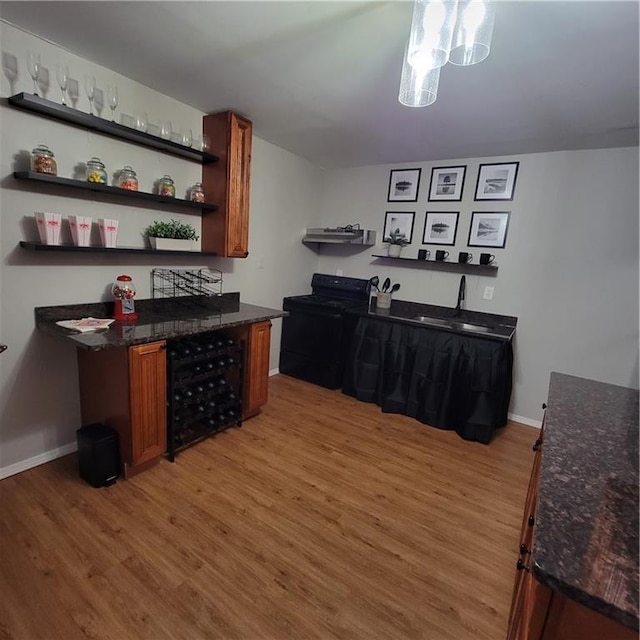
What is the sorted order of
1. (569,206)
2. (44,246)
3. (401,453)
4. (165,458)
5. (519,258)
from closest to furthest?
(44,246) < (165,458) < (401,453) < (569,206) < (519,258)

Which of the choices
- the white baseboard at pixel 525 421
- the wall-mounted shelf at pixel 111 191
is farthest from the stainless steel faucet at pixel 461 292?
the wall-mounted shelf at pixel 111 191

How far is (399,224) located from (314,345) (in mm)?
1528

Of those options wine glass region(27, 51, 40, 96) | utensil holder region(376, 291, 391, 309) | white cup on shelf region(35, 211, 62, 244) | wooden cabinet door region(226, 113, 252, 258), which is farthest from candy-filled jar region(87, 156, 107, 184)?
utensil holder region(376, 291, 391, 309)

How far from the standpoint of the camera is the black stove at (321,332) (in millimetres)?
3465

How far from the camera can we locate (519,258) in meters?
3.05

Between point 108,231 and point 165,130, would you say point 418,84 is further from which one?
point 108,231

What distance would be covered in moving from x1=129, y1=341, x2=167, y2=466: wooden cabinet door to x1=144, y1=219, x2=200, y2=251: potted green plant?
775 millimetres

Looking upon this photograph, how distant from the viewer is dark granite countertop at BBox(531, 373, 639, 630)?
0.55 meters

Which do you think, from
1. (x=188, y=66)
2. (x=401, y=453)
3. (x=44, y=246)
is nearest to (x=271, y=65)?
(x=188, y=66)

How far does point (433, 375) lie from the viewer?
9.48ft

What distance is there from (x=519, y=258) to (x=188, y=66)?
285 centimetres

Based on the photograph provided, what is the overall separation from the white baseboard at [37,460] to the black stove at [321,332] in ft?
6.71

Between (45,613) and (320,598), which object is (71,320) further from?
(320,598)

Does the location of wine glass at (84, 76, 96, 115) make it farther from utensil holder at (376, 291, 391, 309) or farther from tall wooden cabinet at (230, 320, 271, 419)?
utensil holder at (376, 291, 391, 309)
